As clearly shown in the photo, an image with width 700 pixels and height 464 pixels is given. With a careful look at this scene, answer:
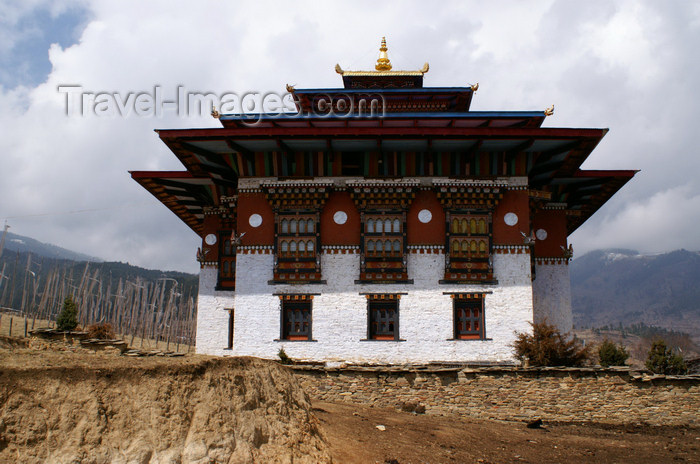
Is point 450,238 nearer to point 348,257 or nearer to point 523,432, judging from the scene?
point 348,257

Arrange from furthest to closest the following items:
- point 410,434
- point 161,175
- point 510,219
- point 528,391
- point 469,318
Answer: point 161,175 → point 510,219 → point 469,318 → point 528,391 → point 410,434

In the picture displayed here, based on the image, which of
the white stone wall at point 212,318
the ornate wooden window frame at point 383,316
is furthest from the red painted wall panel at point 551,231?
the white stone wall at point 212,318

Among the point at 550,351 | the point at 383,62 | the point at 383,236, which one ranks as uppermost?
the point at 383,62

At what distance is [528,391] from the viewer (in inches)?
656

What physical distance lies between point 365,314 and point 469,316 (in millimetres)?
3876

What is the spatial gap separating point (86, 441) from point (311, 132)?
1608cm

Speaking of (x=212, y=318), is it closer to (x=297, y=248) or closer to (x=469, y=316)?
(x=297, y=248)

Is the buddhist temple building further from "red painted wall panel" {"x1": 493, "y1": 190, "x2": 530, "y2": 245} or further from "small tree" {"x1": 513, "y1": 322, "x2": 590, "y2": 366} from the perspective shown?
"small tree" {"x1": 513, "y1": 322, "x2": 590, "y2": 366}

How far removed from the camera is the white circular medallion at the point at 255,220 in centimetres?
2253

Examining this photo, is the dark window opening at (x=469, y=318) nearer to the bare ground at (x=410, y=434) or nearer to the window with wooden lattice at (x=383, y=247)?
the window with wooden lattice at (x=383, y=247)

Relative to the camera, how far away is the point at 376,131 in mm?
21375

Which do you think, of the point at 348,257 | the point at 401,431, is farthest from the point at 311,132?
the point at 401,431

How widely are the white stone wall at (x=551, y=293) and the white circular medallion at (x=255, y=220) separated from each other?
1219 cm

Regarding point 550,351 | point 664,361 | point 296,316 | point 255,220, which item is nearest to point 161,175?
point 255,220
